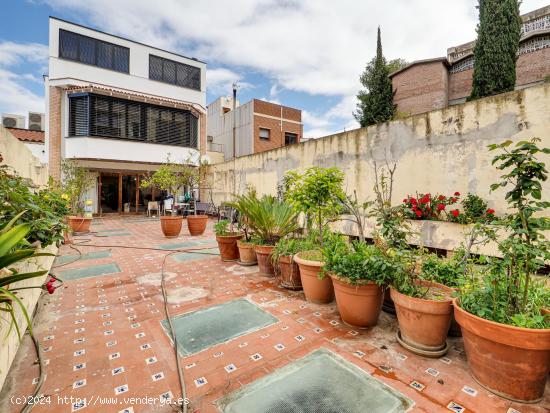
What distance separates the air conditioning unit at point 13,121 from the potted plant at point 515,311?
26.8 meters

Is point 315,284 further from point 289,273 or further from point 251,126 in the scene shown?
point 251,126

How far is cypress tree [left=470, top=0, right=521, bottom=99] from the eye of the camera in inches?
389

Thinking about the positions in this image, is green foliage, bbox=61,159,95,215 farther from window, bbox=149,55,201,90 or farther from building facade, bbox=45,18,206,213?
window, bbox=149,55,201,90

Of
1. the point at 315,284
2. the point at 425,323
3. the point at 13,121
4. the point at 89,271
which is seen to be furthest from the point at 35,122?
the point at 425,323

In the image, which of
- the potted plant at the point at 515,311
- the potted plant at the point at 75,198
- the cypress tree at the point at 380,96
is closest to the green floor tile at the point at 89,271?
the potted plant at the point at 75,198

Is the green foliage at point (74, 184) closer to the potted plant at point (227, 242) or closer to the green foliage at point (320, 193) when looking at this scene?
the potted plant at point (227, 242)

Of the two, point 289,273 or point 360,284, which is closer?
point 360,284

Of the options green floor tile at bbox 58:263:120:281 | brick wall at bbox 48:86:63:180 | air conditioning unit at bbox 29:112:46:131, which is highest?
air conditioning unit at bbox 29:112:46:131

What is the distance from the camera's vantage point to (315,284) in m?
3.35

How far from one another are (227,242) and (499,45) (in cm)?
1241

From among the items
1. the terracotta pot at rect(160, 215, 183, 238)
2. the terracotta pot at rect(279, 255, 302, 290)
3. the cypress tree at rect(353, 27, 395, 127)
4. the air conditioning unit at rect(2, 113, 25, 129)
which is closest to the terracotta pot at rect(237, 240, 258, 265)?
the terracotta pot at rect(279, 255, 302, 290)

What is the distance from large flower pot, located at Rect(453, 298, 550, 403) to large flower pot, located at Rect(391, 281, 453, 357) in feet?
0.94

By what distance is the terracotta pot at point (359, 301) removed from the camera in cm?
266

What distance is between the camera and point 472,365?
199cm
